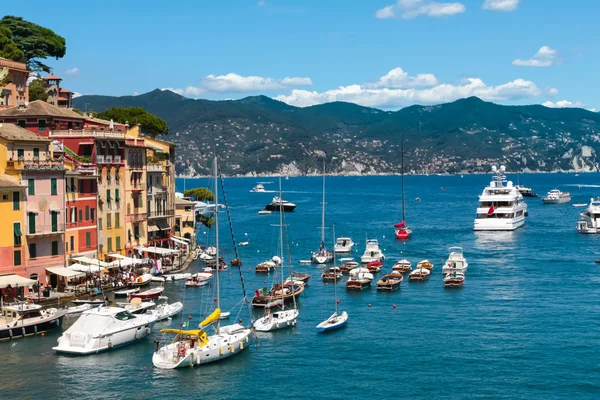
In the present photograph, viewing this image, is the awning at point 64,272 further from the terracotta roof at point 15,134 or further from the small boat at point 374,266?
the small boat at point 374,266

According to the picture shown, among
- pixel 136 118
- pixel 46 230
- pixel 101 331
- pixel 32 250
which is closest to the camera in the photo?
pixel 101 331

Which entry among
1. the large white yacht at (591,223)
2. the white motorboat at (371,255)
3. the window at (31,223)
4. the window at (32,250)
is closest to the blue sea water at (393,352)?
the white motorboat at (371,255)

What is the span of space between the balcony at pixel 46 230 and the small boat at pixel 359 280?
26.5m

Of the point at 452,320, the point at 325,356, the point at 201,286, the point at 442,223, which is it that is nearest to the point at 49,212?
the point at 201,286

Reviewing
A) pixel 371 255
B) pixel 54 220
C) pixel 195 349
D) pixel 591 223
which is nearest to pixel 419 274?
pixel 371 255

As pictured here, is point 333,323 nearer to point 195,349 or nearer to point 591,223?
point 195,349

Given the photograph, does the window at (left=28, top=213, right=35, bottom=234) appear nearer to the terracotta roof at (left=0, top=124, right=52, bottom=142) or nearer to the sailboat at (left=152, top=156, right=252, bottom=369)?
the terracotta roof at (left=0, top=124, right=52, bottom=142)

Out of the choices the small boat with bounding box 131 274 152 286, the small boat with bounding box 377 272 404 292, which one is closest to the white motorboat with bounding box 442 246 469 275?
the small boat with bounding box 377 272 404 292

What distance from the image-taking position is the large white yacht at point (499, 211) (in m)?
139

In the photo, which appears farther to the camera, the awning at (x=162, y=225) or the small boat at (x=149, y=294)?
the awning at (x=162, y=225)

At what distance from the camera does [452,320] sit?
64688mm

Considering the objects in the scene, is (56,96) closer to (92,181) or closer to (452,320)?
A: (92,181)

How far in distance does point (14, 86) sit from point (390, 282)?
2016 inches

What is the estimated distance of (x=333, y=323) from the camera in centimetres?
6059
